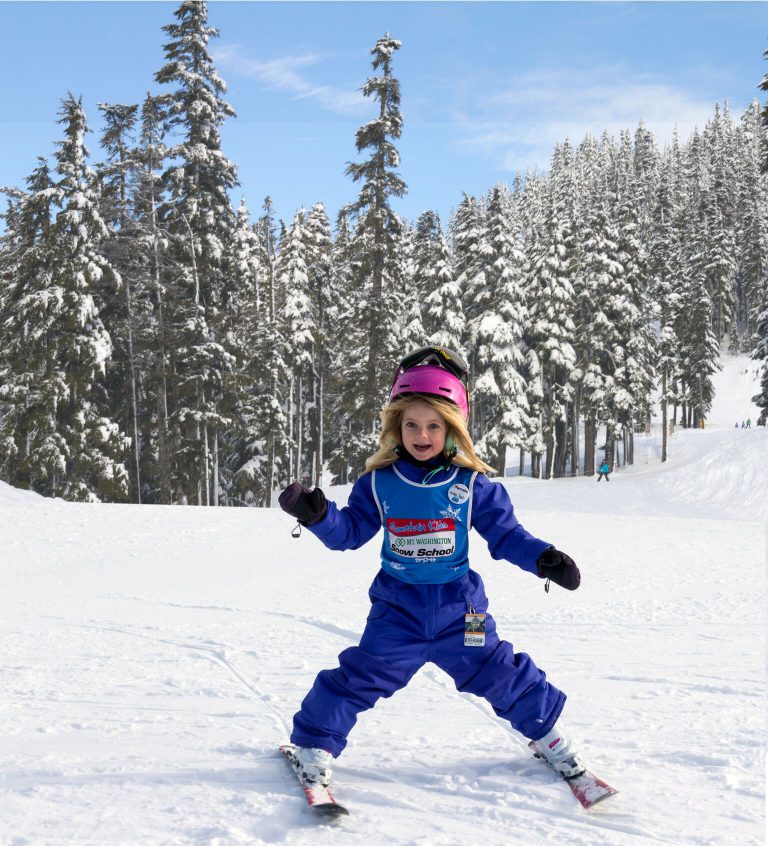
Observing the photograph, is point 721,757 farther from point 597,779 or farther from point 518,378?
point 518,378

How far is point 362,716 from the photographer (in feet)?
13.9

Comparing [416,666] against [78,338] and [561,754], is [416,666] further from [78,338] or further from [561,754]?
[78,338]

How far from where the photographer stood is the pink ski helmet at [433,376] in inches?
135

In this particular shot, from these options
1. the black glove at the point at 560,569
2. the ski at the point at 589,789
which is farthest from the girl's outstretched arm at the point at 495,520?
the ski at the point at 589,789

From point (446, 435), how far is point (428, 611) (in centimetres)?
80

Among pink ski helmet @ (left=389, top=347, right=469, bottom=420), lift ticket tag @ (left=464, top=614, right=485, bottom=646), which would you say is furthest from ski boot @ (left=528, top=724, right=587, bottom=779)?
pink ski helmet @ (left=389, top=347, right=469, bottom=420)

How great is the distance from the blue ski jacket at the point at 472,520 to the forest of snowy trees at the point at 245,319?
20.8 meters

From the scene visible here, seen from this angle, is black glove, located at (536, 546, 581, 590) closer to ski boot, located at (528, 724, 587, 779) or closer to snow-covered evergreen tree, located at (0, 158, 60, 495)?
ski boot, located at (528, 724, 587, 779)

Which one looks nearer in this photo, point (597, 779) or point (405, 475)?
point (597, 779)

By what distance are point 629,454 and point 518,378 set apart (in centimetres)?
1639

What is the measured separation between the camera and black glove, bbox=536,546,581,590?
10.3 ft

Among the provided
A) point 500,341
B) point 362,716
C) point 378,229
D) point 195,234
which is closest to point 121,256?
point 195,234

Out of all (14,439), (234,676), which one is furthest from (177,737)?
(14,439)

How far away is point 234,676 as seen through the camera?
17.0 feet
